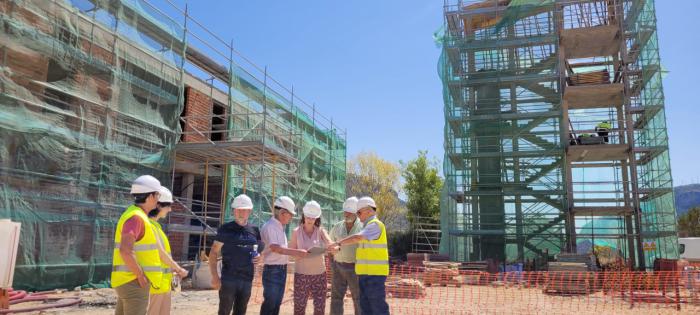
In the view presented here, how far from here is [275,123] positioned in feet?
60.3

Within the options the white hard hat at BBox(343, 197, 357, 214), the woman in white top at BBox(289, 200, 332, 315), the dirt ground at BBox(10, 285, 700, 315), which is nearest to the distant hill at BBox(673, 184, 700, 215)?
the dirt ground at BBox(10, 285, 700, 315)

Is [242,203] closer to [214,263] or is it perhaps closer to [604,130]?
[214,263]

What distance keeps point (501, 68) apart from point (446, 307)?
45.8ft

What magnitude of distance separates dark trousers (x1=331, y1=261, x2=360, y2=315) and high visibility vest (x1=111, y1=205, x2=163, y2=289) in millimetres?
2515

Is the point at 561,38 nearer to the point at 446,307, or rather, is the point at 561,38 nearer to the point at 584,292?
the point at 584,292

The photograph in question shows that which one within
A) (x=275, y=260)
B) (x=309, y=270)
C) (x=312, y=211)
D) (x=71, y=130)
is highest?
(x=71, y=130)

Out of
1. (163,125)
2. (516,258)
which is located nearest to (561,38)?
(516,258)

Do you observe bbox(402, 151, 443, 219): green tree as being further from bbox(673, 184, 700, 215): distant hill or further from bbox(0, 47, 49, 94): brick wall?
bbox(673, 184, 700, 215): distant hill

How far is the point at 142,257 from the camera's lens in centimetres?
380

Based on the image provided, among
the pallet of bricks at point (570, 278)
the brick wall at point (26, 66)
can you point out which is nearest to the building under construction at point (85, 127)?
the brick wall at point (26, 66)

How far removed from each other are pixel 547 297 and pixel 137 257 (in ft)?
38.2

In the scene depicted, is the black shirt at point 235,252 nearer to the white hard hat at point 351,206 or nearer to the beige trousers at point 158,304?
the beige trousers at point 158,304

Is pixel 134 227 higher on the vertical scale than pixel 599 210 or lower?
lower

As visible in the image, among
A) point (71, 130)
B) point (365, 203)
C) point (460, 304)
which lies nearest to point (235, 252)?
point (365, 203)
